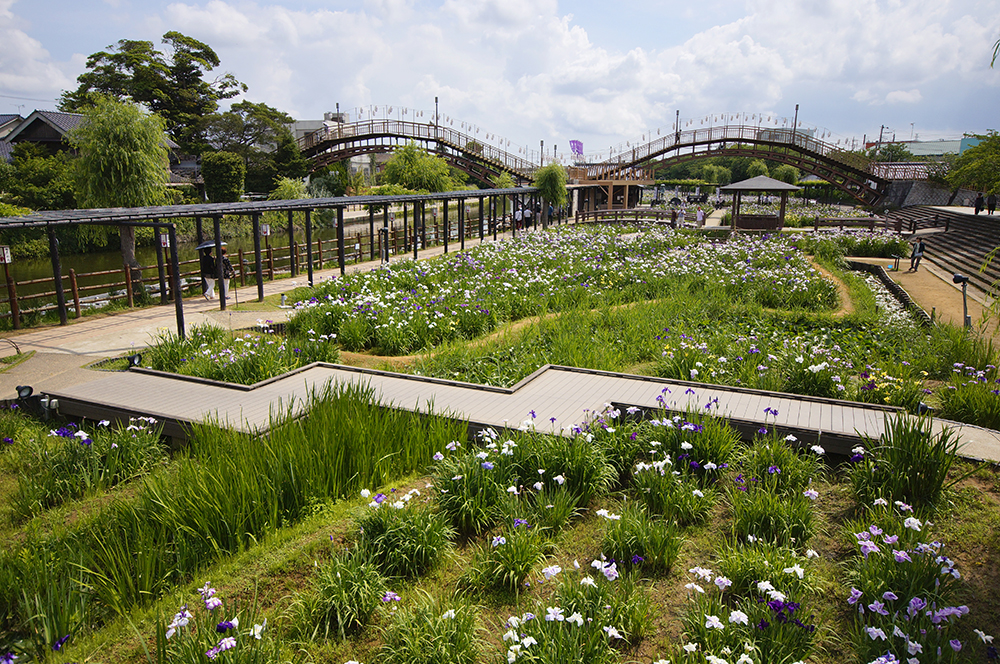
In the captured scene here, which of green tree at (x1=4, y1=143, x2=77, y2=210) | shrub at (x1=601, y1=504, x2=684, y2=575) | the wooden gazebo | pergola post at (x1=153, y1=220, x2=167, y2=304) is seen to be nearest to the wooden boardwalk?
shrub at (x1=601, y1=504, x2=684, y2=575)

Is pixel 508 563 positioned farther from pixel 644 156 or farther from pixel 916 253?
pixel 644 156

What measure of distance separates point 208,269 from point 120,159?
8.22 meters

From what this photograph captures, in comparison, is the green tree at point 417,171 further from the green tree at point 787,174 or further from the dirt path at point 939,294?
the green tree at point 787,174

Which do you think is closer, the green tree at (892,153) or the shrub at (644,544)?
the shrub at (644,544)

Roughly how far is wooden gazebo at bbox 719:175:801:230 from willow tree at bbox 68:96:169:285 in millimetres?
21900

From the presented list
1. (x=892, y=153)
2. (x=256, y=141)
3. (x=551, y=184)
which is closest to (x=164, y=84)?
(x=256, y=141)

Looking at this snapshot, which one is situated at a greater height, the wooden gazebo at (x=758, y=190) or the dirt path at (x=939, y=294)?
the wooden gazebo at (x=758, y=190)

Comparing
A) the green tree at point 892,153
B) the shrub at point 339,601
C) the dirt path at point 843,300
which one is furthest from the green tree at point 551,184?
the green tree at point 892,153

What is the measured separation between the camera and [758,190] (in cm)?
2655

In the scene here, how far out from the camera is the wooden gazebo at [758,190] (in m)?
26.0

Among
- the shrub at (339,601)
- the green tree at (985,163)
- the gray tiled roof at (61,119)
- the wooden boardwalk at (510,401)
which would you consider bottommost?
the shrub at (339,601)

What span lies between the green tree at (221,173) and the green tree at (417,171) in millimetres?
10663

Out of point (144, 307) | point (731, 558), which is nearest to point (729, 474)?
point (731, 558)

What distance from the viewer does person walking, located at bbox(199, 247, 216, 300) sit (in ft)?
48.0
